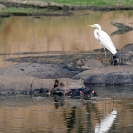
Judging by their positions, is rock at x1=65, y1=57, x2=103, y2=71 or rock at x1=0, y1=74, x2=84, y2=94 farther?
rock at x1=65, y1=57, x2=103, y2=71

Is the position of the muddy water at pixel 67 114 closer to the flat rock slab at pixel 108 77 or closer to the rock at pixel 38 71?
the flat rock slab at pixel 108 77

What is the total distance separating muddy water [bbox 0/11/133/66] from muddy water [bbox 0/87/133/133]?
22.3 ft

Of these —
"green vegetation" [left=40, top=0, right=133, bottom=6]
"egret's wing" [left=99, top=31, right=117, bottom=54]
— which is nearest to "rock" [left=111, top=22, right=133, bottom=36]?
"egret's wing" [left=99, top=31, right=117, bottom=54]

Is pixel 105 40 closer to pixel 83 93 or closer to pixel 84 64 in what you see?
pixel 84 64

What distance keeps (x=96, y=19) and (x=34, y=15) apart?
5393 mm

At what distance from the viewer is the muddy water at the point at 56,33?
2787cm

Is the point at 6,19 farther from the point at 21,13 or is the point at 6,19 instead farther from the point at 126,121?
the point at 126,121

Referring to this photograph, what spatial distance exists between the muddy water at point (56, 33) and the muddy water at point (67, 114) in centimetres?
680

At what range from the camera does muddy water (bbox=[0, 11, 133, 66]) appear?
27.9 metres

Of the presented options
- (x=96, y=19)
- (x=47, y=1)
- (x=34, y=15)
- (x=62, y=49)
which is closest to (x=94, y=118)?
(x=62, y=49)

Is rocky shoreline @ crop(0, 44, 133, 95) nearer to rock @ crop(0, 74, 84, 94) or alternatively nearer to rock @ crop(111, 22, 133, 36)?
rock @ crop(0, 74, 84, 94)

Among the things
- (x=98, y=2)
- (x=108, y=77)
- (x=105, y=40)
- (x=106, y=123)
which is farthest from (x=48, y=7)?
(x=106, y=123)

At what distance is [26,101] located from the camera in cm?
1647

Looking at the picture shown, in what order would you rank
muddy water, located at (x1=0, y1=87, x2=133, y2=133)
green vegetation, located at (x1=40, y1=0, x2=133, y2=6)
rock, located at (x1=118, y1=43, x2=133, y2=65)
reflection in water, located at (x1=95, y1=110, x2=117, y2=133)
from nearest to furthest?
reflection in water, located at (x1=95, y1=110, x2=117, y2=133) < muddy water, located at (x1=0, y1=87, x2=133, y2=133) < rock, located at (x1=118, y1=43, x2=133, y2=65) < green vegetation, located at (x1=40, y1=0, x2=133, y2=6)
